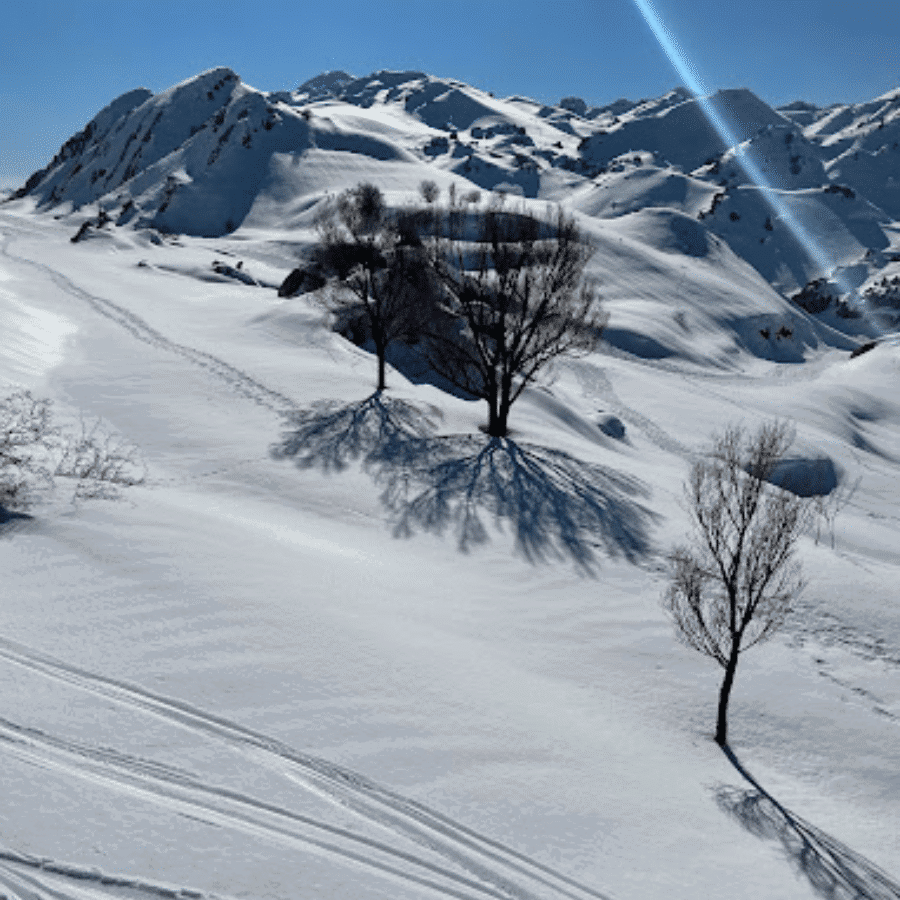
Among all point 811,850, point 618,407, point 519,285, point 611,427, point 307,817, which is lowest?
point 307,817

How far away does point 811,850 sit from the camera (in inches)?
338

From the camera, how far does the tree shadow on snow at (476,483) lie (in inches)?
666

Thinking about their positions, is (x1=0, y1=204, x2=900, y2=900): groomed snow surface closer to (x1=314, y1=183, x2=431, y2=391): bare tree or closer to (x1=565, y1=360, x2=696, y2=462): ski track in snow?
(x1=314, y1=183, x2=431, y2=391): bare tree

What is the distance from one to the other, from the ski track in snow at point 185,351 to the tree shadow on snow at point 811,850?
1779 cm

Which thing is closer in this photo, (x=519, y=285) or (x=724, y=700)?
(x=724, y=700)

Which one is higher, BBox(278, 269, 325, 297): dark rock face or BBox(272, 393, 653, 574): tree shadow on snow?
BBox(278, 269, 325, 297): dark rock face

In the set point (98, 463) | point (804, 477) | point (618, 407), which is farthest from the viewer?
point (618, 407)

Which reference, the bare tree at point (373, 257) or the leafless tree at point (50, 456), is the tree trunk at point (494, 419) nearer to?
the bare tree at point (373, 257)

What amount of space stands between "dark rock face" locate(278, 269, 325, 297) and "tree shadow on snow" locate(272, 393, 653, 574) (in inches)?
932

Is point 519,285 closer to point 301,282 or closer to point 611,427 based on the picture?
point 611,427

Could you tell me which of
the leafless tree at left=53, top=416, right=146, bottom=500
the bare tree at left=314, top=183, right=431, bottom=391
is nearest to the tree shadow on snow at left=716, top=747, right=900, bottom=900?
the leafless tree at left=53, top=416, right=146, bottom=500

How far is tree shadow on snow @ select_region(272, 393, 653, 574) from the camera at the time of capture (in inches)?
666

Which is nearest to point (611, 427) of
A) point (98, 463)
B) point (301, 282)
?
point (98, 463)

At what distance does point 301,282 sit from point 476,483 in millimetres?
31324
